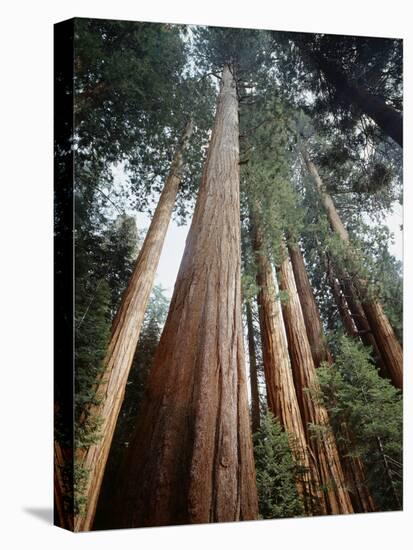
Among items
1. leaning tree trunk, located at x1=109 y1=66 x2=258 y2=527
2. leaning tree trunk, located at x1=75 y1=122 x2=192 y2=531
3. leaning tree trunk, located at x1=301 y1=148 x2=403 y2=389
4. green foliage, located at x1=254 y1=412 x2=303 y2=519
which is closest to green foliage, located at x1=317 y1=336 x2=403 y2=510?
leaning tree trunk, located at x1=301 y1=148 x2=403 y2=389

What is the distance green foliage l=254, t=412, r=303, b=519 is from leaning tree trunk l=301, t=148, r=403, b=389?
41.0 inches

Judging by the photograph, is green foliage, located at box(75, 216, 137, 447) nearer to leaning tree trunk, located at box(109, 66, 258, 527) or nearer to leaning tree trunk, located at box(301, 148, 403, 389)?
leaning tree trunk, located at box(109, 66, 258, 527)

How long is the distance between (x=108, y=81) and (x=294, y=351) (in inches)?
89.3

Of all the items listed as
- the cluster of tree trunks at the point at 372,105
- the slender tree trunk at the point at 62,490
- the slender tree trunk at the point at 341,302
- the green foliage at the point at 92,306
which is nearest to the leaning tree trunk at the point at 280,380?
the slender tree trunk at the point at 341,302

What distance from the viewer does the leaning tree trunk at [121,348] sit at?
5.59 metres

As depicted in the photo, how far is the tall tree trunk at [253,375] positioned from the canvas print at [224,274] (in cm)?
1

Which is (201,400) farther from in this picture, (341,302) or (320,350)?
(341,302)

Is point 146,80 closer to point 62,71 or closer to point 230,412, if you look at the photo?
point 62,71

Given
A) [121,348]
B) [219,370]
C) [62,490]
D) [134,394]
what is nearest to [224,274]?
[219,370]

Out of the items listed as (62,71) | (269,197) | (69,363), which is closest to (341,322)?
(269,197)

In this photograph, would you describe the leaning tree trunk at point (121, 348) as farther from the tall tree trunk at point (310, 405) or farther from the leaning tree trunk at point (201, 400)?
the tall tree trunk at point (310, 405)

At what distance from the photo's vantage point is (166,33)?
607 cm

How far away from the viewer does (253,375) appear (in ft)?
20.4

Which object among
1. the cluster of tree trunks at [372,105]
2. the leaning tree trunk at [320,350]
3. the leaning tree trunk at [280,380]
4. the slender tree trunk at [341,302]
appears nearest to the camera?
the leaning tree trunk at [280,380]
